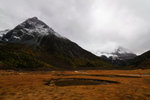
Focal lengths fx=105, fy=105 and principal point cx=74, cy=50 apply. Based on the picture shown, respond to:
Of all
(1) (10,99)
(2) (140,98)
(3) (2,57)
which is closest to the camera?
(1) (10,99)

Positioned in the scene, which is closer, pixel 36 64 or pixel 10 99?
pixel 10 99

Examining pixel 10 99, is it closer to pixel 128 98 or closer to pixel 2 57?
pixel 128 98

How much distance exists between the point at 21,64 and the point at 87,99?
474ft

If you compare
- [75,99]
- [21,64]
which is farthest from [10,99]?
[21,64]

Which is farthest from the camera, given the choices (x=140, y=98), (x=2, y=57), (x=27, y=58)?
(x=27, y=58)

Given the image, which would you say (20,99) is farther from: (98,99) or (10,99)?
(98,99)

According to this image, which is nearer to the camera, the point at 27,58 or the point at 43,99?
the point at 43,99

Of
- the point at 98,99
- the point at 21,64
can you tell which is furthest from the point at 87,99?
the point at 21,64

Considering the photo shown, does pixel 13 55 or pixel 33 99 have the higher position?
pixel 13 55

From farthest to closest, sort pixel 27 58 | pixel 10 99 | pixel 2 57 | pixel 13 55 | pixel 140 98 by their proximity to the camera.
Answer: pixel 27 58, pixel 13 55, pixel 2 57, pixel 140 98, pixel 10 99

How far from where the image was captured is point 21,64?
13625 cm

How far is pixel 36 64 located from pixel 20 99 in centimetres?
15314

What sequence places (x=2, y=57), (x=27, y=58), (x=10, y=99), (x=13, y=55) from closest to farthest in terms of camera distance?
(x=10, y=99) < (x=2, y=57) < (x=13, y=55) < (x=27, y=58)

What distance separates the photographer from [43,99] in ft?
36.0
